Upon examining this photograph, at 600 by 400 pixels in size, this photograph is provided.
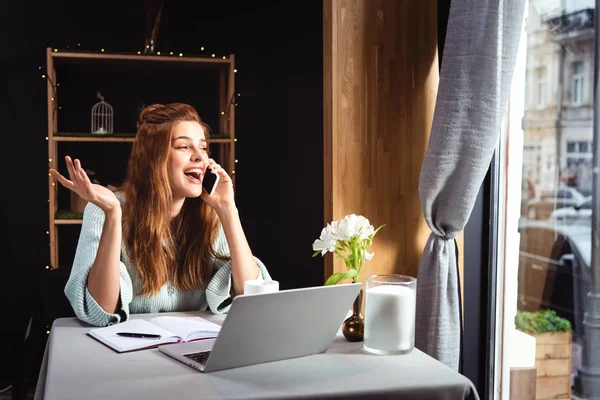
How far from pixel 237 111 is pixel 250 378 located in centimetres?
312

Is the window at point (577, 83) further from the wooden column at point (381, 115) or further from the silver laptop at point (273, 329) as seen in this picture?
the silver laptop at point (273, 329)

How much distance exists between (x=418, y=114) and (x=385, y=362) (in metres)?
1.51

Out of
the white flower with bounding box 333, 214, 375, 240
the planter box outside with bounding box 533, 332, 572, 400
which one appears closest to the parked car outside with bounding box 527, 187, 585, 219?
the planter box outside with bounding box 533, 332, 572, 400

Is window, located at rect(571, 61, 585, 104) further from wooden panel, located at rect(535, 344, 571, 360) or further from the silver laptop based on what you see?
the silver laptop

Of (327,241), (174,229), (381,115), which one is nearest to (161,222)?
(174,229)

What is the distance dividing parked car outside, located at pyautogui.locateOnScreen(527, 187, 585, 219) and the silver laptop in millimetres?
959

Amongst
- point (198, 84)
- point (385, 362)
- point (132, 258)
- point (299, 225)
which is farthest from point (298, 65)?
point (385, 362)

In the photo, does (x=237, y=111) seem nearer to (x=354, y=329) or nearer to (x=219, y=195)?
(x=219, y=195)

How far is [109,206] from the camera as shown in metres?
1.99

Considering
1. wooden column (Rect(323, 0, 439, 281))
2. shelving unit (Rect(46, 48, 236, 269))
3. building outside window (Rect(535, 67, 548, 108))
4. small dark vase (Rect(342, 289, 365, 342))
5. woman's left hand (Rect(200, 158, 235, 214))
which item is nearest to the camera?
small dark vase (Rect(342, 289, 365, 342))

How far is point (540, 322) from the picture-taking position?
2486 mm

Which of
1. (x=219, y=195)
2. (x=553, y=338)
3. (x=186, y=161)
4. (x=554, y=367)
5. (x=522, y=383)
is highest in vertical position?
(x=186, y=161)

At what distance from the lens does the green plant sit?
7.63ft

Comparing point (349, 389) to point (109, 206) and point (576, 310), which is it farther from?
point (576, 310)
